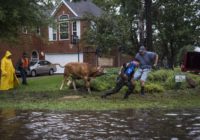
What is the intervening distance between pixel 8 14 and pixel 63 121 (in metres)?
8.29

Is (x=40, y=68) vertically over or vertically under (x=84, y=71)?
under

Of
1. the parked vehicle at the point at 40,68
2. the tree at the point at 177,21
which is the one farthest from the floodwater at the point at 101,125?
the parked vehicle at the point at 40,68

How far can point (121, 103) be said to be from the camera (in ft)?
58.0

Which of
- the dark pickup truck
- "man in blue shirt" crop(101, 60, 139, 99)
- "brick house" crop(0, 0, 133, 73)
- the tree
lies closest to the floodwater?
"man in blue shirt" crop(101, 60, 139, 99)

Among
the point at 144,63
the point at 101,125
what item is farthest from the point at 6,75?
the point at 101,125

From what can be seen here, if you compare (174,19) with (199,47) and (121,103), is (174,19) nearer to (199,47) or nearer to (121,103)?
(199,47)

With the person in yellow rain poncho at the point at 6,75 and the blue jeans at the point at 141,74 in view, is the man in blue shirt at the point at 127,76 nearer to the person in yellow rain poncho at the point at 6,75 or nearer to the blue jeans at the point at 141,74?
the blue jeans at the point at 141,74

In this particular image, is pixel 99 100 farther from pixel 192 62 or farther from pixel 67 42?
pixel 67 42

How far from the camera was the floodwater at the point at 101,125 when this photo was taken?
438 inches

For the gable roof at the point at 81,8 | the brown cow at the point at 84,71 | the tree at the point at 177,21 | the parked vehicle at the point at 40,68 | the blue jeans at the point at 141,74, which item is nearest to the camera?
the blue jeans at the point at 141,74

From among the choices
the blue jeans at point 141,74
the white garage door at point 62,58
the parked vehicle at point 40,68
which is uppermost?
the blue jeans at point 141,74

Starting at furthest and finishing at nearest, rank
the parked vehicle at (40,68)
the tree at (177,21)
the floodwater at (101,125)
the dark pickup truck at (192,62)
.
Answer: the parked vehicle at (40,68)
the tree at (177,21)
the dark pickup truck at (192,62)
the floodwater at (101,125)

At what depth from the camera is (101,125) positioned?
42.0 feet

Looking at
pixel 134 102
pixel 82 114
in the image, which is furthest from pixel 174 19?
pixel 82 114
